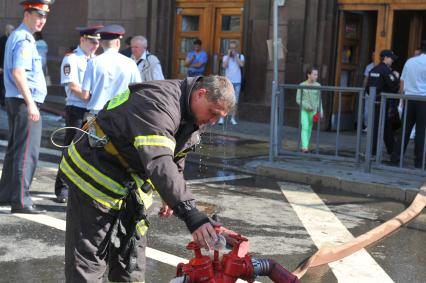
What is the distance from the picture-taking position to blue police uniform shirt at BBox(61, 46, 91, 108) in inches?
274

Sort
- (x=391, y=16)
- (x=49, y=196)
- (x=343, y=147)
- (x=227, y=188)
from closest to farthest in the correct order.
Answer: (x=49, y=196) → (x=227, y=188) → (x=343, y=147) → (x=391, y=16)

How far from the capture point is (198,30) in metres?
16.6

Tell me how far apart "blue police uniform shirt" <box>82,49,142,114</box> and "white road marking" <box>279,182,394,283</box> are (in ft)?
7.32

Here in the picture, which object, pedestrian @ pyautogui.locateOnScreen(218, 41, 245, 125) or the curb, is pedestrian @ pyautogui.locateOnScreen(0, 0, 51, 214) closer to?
the curb

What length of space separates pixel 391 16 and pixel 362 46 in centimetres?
134

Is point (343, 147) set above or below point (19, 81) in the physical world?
below

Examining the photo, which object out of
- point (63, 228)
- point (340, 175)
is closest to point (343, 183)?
point (340, 175)

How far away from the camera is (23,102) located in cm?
619

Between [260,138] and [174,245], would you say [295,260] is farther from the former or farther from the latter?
[260,138]

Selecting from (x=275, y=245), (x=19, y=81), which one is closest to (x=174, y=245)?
(x=275, y=245)

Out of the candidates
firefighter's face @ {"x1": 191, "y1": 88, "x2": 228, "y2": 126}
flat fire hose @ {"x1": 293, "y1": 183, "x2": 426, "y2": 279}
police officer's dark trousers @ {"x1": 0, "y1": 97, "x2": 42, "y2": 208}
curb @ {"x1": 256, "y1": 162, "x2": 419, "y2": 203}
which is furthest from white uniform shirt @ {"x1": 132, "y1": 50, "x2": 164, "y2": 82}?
firefighter's face @ {"x1": 191, "y1": 88, "x2": 228, "y2": 126}

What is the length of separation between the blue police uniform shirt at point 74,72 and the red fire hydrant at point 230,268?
4.00 metres

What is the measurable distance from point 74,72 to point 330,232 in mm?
3024

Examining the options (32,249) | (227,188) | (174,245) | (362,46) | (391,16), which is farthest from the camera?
(362,46)
